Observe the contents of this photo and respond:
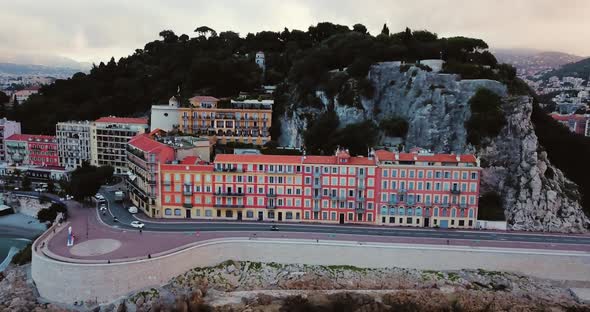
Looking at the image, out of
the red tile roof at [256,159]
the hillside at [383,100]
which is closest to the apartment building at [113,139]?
the hillside at [383,100]

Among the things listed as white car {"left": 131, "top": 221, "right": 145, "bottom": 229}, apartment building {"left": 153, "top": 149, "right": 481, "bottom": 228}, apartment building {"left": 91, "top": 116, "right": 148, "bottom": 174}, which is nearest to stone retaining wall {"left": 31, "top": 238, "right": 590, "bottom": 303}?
apartment building {"left": 153, "top": 149, "right": 481, "bottom": 228}

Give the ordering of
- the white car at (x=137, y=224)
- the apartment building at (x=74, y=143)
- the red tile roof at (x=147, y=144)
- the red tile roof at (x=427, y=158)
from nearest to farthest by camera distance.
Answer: the white car at (x=137, y=224)
the red tile roof at (x=427, y=158)
the red tile roof at (x=147, y=144)
the apartment building at (x=74, y=143)

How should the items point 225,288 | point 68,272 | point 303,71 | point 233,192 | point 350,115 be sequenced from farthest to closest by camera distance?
point 303,71
point 350,115
point 233,192
point 225,288
point 68,272

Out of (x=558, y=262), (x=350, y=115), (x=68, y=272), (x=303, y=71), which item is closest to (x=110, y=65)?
(x=303, y=71)

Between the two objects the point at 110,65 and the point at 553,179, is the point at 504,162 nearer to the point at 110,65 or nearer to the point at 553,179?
the point at 553,179

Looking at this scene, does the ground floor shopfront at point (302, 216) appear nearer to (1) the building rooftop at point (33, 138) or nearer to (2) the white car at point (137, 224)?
(2) the white car at point (137, 224)

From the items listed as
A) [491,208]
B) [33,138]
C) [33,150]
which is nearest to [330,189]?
[491,208]
